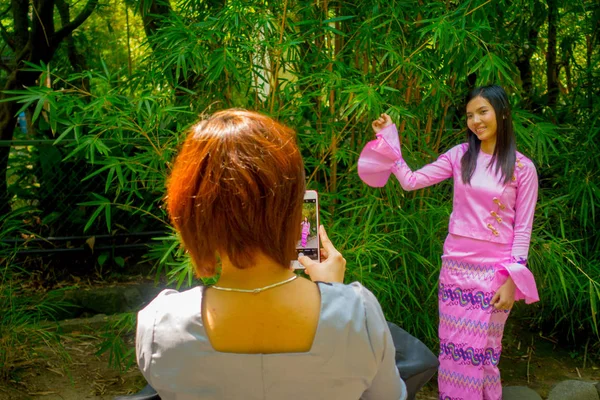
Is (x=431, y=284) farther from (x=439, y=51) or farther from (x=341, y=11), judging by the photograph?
(x=341, y=11)

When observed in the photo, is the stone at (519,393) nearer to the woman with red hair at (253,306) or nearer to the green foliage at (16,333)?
the green foliage at (16,333)

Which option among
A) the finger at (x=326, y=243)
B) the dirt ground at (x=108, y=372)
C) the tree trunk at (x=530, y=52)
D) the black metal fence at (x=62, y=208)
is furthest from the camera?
the black metal fence at (x=62, y=208)

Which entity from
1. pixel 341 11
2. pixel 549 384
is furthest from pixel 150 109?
pixel 549 384

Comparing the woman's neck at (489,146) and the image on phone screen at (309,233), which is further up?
the woman's neck at (489,146)

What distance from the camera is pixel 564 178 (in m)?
3.99

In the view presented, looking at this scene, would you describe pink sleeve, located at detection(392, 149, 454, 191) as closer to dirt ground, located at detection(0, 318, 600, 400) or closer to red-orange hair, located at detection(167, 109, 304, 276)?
dirt ground, located at detection(0, 318, 600, 400)

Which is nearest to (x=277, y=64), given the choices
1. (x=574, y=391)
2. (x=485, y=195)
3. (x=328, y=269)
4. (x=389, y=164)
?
(x=389, y=164)

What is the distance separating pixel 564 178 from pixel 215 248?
10.1 ft

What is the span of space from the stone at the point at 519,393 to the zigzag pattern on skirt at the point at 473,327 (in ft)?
2.18

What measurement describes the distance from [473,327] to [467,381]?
23 cm

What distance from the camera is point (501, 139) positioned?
298cm

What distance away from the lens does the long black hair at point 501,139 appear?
2932mm

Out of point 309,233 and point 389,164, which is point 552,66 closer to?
point 389,164

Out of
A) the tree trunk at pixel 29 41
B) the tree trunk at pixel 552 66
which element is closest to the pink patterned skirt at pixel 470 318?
the tree trunk at pixel 552 66
